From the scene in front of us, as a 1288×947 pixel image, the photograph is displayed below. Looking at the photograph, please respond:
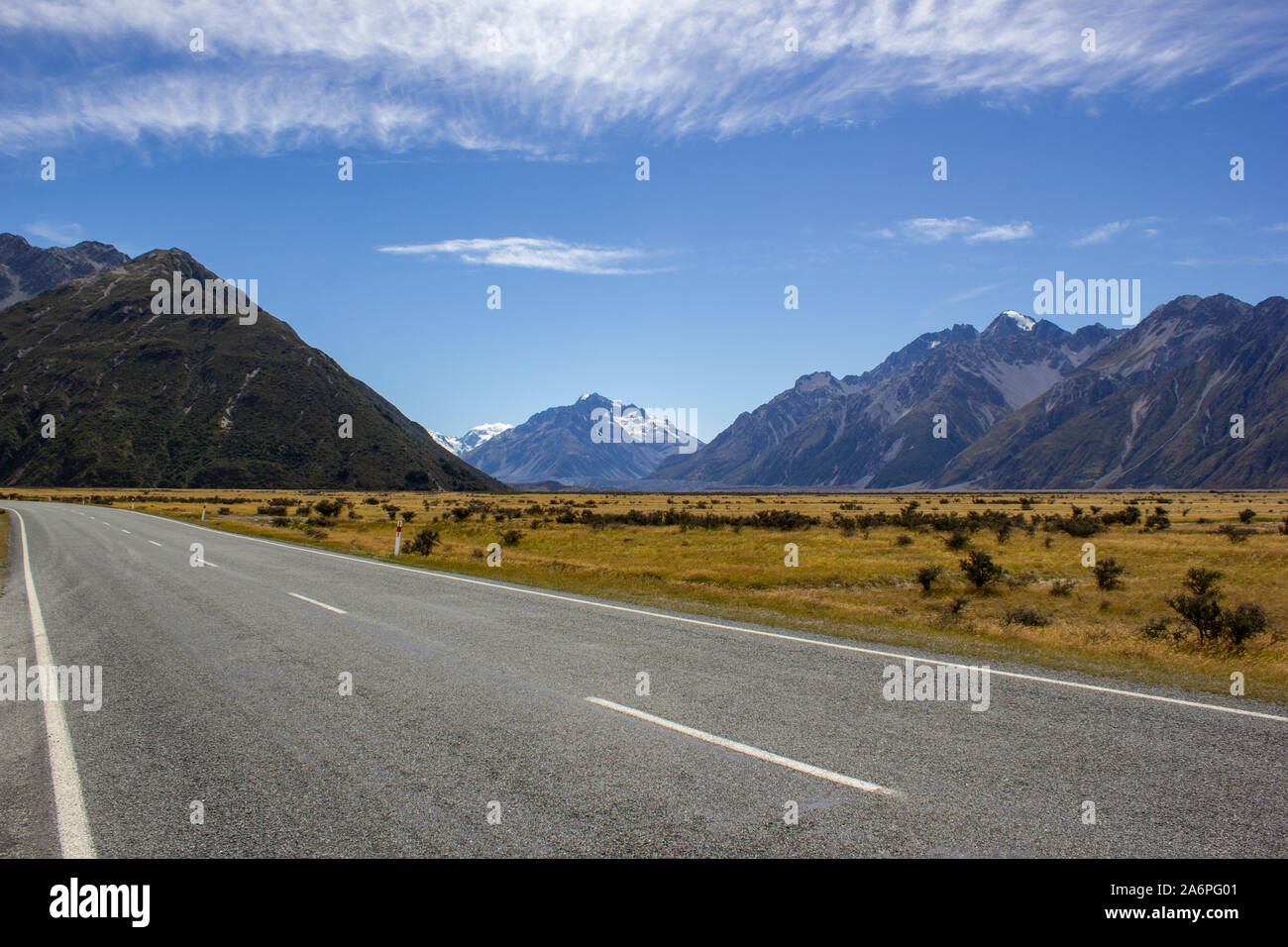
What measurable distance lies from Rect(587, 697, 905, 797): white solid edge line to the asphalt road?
2 centimetres

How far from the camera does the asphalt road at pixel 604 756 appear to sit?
14.6ft

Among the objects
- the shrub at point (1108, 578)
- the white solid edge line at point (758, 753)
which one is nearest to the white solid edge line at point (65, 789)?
the white solid edge line at point (758, 753)

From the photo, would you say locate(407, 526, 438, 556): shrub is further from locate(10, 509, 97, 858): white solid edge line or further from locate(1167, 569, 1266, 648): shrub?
locate(1167, 569, 1266, 648): shrub

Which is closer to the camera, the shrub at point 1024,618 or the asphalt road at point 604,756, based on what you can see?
the asphalt road at point 604,756

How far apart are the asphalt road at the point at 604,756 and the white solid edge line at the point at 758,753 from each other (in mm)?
24

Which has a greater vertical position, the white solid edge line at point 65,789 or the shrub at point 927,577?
the white solid edge line at point 65,789

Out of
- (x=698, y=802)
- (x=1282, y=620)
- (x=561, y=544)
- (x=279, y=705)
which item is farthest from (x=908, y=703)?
(x=561, y=544)

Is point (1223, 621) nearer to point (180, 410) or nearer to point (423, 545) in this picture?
point (423, 545)

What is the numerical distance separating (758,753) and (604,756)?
1228mm

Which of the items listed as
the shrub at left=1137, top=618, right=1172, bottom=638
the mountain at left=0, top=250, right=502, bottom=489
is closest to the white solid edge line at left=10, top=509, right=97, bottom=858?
the shrub at left=1137, top=618, right=1172, bottom=638

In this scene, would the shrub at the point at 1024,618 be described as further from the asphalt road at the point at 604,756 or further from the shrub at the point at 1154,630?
the asphalt road at the point at 604,756

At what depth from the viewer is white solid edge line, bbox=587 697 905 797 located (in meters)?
5.13
